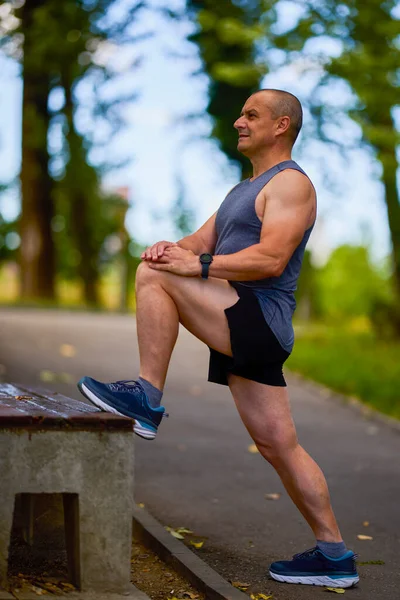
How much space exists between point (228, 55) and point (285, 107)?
26.1 m

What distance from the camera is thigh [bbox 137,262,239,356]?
15.8ft

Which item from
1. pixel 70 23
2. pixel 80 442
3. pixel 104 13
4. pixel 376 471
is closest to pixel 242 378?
pixel 80 442

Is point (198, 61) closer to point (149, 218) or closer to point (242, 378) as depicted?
point (149, 218)

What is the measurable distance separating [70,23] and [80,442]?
14712 millimetres

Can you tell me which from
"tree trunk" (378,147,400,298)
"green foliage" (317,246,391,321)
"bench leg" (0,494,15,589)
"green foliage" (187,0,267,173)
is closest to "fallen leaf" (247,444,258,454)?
"bench leg" (0,494,15,589)

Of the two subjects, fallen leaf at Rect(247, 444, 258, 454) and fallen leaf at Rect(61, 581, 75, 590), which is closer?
fallen leaf at Rect(61, 581, 75, 590)

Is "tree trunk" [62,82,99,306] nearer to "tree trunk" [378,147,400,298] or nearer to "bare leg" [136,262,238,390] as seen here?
"tree trunk" [378,147,400,298]

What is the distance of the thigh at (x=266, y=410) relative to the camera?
195 inches

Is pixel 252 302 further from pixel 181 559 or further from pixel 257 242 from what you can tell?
pixel 181 559

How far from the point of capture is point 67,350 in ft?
53.6

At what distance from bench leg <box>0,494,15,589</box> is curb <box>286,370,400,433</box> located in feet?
24.8

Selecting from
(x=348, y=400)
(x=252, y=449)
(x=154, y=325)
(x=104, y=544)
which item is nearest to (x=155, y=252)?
(x=154, y=325)

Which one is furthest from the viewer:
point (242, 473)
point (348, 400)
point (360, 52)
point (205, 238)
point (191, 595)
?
point (360, 52)

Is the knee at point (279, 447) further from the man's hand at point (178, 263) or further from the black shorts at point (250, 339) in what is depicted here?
the man's hand at point (178, 263)
